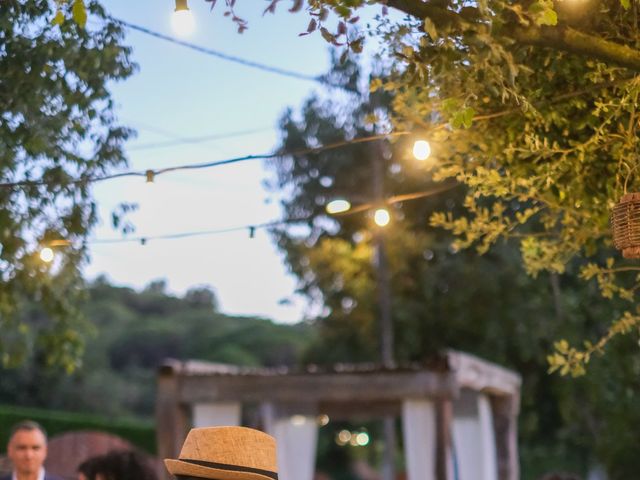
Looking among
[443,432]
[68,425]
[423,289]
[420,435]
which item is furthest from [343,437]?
[443,432]

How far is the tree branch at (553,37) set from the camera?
161 inches

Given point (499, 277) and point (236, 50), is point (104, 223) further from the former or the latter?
point (499, 277)

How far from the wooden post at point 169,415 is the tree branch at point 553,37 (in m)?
7.96

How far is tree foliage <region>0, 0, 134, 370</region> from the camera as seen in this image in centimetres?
620

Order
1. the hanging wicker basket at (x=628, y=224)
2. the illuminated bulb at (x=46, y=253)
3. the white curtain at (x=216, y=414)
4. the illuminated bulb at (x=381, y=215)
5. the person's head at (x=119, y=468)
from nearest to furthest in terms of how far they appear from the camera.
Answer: the hanging wicker basket at (x=628, y=224)
the person's head at (x=119, y=468)
the illuminated bulb at (x=46, y=253)
the illuminated bulb at (x=381, y=215)
the white curtain at (x=216, y=414)

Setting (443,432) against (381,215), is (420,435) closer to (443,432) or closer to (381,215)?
(443,432)

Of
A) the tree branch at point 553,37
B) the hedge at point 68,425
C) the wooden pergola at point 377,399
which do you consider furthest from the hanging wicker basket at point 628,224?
the hedge at point 68,425

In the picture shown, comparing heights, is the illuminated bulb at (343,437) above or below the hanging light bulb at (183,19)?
above

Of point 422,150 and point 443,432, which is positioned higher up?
point 422,150

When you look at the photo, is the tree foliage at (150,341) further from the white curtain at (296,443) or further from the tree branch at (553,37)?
the tree branch at (553,37)

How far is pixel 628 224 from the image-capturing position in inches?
179

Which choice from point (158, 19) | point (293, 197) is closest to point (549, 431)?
point (293, 197)

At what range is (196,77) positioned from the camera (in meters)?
13.0

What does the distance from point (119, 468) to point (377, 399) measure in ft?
18.8
